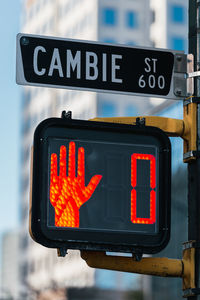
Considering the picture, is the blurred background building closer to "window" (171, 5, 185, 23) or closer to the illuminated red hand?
"window" (171, 5, 185, 23)

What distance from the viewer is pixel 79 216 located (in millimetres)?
6121

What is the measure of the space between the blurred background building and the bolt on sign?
7407 centimetres

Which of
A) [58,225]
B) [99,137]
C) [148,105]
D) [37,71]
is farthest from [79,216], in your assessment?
[148,105]

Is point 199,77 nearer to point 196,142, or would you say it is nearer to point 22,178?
point 196,142

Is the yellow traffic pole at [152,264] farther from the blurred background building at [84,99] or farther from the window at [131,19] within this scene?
the window at [131,19]

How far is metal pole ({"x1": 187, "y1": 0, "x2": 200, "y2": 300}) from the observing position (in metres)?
6.70

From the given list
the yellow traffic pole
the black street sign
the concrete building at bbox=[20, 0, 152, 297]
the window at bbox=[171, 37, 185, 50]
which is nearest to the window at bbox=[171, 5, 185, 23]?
the window at bbox=[171, 37, 185, 50]

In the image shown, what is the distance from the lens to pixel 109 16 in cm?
10612

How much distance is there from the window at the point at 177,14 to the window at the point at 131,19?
9804mm

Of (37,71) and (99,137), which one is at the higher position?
(37,71)

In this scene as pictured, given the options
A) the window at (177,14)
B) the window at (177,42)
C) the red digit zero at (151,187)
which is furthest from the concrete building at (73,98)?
the red digit zero at (151,187)

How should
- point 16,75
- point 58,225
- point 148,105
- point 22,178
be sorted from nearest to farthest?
1. point 58,225
2. point 16,75
3. point 148,105
4. point 22,178

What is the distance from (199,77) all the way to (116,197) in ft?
4.34

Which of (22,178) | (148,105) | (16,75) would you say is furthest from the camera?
(22,178)
